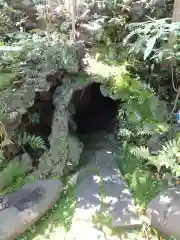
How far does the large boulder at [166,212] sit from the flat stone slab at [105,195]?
305mm

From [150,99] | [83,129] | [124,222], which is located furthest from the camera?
[83,129]

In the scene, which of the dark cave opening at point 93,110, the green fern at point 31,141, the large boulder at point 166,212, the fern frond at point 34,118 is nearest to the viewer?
the large boulder at point 166,212

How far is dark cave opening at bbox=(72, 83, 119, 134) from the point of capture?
1024cm

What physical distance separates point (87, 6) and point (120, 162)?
213 inches

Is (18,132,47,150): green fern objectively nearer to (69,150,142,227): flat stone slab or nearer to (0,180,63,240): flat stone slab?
(0,180,63,240): flat stone slab

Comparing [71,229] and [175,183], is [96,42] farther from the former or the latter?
[71,229]

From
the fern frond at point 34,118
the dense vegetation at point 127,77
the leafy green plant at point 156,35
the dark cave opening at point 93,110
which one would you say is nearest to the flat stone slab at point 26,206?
the dense vegetation at point 127,77

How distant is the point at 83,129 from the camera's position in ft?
33.1

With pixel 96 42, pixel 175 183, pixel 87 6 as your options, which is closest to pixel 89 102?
pixel 96 42

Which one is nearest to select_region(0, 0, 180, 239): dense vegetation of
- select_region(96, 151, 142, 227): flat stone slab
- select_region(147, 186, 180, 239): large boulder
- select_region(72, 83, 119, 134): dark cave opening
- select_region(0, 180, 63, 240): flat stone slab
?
select_region(96, 151, 142, 227): flat stone slab

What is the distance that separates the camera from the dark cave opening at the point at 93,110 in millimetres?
10242

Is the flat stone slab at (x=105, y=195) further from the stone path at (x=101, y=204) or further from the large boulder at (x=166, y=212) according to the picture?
the large boulder at (x=166, y=212)

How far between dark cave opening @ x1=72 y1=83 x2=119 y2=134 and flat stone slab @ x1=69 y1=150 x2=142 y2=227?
127 inches

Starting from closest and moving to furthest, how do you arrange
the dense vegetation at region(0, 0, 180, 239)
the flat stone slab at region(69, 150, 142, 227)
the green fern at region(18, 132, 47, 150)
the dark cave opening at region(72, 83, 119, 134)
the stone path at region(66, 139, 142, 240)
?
1. the stone path at region(66, 139, 142, 240)
2. the flat stone slab at region(69, 150, 142, 227)
3. the dense vegetation at region(0, 0, 180, 239)
4. the green fern at region(18, 132, 47, 150)
5. the dark cave opening at region(72, 83, 119, 134)
